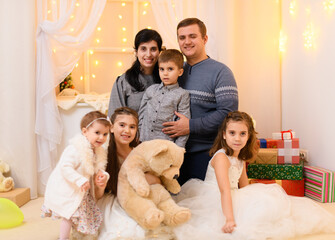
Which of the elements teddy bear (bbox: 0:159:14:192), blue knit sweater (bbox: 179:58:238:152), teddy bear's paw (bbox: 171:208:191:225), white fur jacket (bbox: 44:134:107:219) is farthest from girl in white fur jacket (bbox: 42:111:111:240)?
teddy bear (bbox: 0:159:14:192)

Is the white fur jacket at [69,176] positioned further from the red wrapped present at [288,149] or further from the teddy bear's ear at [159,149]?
the red wrapped present at [288,149]

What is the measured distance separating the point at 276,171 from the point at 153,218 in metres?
1.71

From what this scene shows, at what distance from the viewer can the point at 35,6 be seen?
11.1 feet

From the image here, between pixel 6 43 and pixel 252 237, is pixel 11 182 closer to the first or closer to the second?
pixel 6 43

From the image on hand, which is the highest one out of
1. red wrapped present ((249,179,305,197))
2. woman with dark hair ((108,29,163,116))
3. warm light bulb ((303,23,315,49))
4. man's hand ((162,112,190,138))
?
warm light bulb ((303,23,315,49))

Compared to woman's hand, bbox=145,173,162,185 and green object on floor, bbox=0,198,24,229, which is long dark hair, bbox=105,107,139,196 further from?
green object on floor, bbox=0,198,24,229

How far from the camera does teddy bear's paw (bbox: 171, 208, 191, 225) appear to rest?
207 centimetres

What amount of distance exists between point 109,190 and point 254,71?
235 cm

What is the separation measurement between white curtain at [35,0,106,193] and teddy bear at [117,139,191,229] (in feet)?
4.91

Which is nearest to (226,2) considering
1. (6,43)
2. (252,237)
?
(6,43)

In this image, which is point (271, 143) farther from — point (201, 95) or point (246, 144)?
point (201, 95)

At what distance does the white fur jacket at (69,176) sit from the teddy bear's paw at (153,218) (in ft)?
1.26

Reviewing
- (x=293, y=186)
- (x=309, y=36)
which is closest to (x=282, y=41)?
(x=309, y=36)

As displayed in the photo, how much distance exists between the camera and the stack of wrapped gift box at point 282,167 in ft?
10.8
